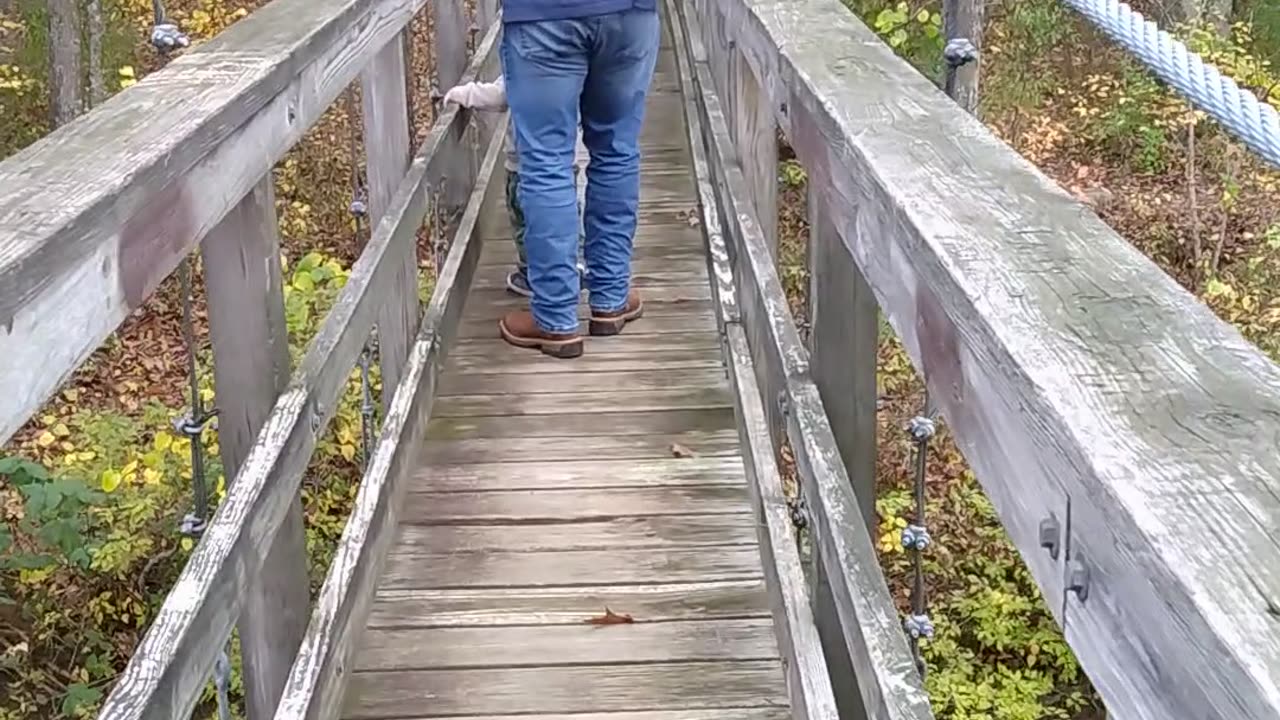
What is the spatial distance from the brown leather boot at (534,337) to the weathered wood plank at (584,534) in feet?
3.28

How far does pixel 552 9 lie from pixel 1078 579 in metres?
2.95

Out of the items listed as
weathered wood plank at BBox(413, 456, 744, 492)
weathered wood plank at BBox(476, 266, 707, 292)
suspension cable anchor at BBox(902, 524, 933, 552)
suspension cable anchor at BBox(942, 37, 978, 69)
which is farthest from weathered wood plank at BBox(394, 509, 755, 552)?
weathered wood plank at BBox(476, 266, 707, 292)

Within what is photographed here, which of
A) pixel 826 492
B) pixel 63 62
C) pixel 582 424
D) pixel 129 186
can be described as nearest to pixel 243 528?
pixel 129 186

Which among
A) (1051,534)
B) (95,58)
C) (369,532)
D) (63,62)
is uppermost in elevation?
(1051,534)

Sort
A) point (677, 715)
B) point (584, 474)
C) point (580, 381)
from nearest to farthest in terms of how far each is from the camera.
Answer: point (677, 715), point (584, 474), point (580, 381)

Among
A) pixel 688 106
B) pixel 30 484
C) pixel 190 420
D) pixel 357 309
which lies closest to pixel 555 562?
pixel 357 309

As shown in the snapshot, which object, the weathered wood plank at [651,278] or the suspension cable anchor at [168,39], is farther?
the weathered wood plank at [651,278]

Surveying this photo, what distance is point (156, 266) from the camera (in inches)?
66.3

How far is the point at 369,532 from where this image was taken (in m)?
2.87

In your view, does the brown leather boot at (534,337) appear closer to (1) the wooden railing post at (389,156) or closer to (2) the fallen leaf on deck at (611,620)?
(1) the wooden railing post at (389,156)

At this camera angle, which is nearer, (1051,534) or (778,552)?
(1051,534)

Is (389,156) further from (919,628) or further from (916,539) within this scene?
A: (919,628)

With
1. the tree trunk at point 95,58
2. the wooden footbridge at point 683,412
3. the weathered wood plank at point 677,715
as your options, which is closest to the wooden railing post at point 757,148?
the wooden footbridge at point 683,412

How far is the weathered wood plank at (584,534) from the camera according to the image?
3221 millimetres
